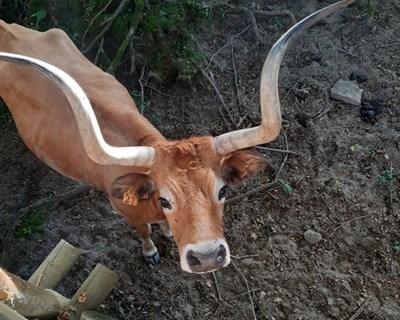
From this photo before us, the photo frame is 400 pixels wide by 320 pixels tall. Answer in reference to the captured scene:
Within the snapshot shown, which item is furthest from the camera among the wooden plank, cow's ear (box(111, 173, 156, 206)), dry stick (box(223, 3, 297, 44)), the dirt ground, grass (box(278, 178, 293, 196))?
dry stick (box(223, 3, 297, 44))

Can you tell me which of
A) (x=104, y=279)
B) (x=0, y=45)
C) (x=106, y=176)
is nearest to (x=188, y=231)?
(x=104, y=279)

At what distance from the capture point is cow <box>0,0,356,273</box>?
140 inches

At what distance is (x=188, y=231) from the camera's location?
3910mm

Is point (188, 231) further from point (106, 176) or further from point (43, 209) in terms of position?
point (43, 209)

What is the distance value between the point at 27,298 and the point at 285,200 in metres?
3.29

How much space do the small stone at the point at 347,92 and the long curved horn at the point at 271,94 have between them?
107 inches

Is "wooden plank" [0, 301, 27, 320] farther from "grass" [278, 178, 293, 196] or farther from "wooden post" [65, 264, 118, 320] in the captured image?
Answer: "grass" [278, 178, 293, 196]

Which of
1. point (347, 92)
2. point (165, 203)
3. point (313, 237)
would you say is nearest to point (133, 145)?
point (165, 203)

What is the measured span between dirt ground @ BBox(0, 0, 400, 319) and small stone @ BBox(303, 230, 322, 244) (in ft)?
0.14

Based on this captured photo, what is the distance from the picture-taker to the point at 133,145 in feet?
15.2

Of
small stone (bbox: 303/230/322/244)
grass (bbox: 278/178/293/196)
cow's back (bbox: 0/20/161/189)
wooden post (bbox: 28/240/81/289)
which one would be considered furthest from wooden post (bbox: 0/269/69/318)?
grass (bbox: 278/178/293/196)

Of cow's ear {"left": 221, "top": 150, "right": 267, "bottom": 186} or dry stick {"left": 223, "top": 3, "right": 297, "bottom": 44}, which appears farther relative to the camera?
dry stick {"left": 223, "top": 3, "right": 297, "bottom": 44}

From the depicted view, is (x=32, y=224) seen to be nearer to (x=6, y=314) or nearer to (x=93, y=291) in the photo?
(x=93, y=291)

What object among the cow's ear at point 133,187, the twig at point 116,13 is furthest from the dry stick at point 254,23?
the cow's ear at point 133,187
